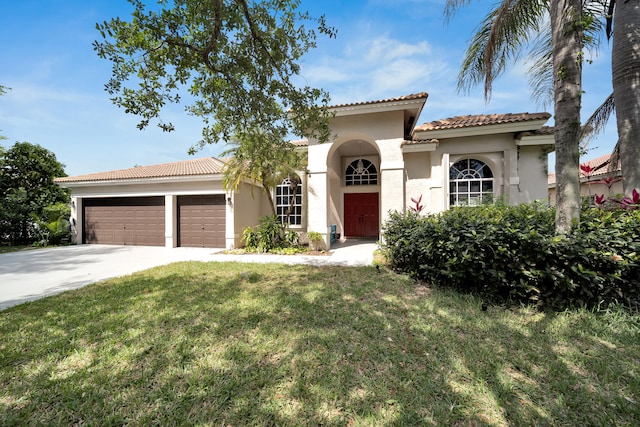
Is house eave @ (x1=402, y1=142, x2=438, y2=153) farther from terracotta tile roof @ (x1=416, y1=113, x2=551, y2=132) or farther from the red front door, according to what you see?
the red front door

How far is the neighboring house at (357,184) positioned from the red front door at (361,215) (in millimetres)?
58

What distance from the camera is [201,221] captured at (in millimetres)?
12148

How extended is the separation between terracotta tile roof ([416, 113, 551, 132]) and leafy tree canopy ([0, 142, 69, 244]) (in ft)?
69.6

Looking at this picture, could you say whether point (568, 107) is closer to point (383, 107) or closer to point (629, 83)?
point (629, 83)

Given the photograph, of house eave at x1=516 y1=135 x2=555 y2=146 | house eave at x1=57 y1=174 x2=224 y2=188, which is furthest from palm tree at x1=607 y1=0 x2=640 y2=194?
house eave at x1=57 y1=174 x2=224 y2=188

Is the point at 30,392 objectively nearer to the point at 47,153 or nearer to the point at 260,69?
the point at 260,69

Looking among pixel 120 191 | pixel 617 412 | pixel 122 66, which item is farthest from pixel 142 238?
pixel 617 412

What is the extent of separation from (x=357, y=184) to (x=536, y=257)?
1022 cm

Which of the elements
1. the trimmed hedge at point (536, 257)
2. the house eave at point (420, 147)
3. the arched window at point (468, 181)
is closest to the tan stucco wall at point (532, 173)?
the arched window at point (468, 181)

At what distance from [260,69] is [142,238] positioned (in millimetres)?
11548

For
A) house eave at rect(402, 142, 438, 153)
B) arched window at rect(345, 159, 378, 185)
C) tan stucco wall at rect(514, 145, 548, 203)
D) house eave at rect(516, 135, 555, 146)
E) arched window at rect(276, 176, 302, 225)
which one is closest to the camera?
house eave at rect(516, 135, 555, 146)

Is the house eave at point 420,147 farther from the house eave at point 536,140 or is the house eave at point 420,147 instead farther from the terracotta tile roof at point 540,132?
the terracotta tile roof at point 540,132

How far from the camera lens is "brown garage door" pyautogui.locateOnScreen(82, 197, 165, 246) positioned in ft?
41.2

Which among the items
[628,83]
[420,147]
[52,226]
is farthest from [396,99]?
[52,226]
